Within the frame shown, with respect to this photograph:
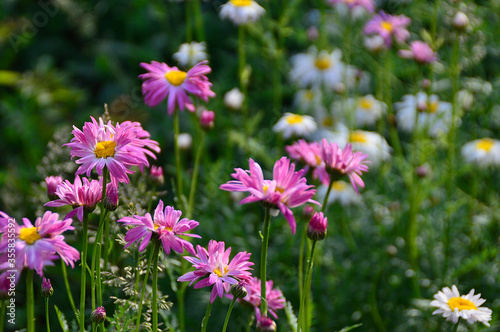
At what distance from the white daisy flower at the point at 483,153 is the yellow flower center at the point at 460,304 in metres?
0.93

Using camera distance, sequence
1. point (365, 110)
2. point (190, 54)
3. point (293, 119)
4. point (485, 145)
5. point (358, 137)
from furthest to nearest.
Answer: point (365, 110) < point (358, 137) < point (485, 145) < point (293, 119) < point (190, 54)

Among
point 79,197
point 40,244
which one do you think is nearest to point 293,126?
point 79,197

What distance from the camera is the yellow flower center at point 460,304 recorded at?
83cm

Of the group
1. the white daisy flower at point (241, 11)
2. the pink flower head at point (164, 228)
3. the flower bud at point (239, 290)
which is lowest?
the white daisy flower at point (241, 11)

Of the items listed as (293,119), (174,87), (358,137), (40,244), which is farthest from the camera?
(358,137)

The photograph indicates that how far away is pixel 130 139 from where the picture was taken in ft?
2.31

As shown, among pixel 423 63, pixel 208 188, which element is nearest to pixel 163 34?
pixel 208 188

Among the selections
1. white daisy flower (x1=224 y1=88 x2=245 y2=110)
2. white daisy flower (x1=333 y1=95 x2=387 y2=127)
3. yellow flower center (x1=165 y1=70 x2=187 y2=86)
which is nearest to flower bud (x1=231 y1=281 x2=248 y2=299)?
yellow flower center (x1=165 y1=70 x2=187 y2=86)

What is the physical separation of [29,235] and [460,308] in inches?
25.7

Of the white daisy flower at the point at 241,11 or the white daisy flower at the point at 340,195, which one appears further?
the white daisy flower at the point at 340,195

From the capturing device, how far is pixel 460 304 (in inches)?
33.0

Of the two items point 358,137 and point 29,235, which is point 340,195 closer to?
point 358,137

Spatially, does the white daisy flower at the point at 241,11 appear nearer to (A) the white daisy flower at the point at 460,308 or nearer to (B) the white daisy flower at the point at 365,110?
(B) the white daisy flower at the point at 365,110

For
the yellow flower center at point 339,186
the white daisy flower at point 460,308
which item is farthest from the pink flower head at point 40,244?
the yellow flower center at point 339,186
